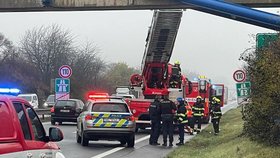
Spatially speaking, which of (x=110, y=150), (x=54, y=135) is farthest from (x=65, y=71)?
(x=54, y=135)

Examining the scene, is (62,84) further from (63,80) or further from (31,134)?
(31,134)

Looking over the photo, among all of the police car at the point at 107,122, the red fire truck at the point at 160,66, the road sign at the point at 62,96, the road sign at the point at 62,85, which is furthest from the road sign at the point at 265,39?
the road sign at the point at 62,96

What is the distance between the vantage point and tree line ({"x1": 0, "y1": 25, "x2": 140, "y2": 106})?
5394 cm

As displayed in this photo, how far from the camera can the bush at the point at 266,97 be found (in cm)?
1241

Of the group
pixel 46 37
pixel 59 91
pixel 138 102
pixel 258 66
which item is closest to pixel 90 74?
pixel 46 37

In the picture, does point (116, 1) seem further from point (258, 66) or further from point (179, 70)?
point (258, 66)

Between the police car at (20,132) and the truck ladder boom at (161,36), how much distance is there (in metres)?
16.7

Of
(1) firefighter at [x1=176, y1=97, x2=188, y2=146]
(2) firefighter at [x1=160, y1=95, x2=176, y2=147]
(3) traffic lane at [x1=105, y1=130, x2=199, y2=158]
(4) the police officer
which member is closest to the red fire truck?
(4) the police officer

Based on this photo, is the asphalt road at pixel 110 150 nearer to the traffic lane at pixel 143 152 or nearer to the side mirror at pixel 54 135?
the traffic lane at pixel 143 152

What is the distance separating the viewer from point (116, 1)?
22453 millimetres

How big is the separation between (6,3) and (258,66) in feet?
45.7

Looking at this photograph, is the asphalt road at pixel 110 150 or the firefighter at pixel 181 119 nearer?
the asphalt road at pixel 110 150

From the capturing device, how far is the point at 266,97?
41.9 ft

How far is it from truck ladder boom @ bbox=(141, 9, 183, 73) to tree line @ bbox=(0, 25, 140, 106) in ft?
90.5
